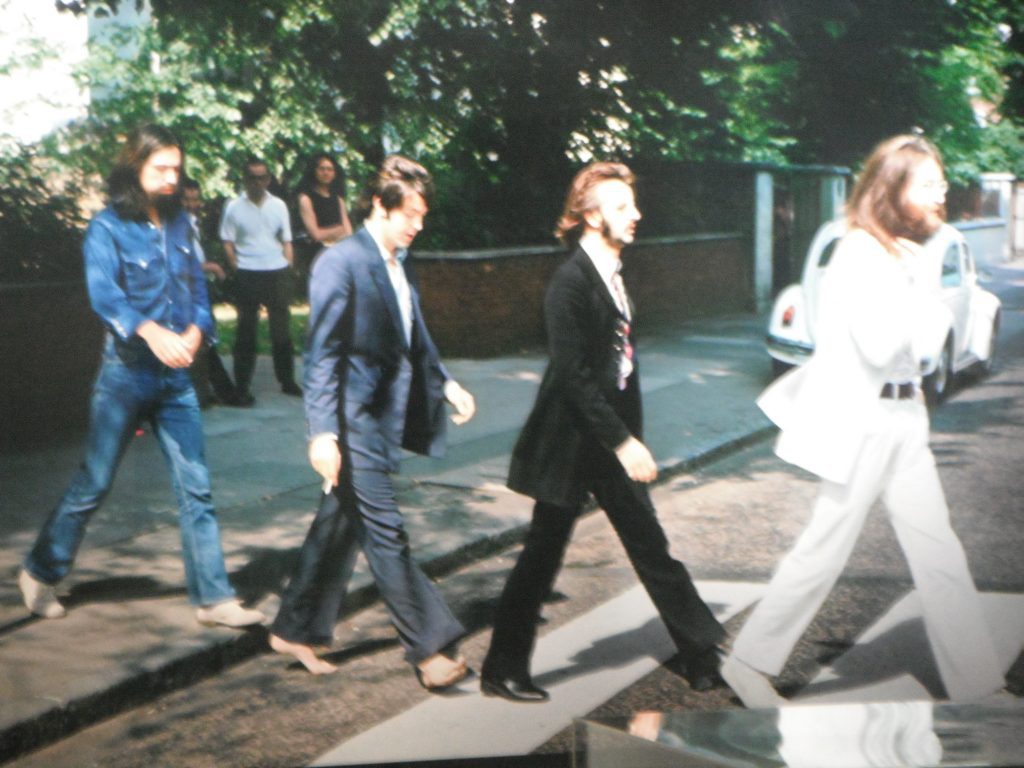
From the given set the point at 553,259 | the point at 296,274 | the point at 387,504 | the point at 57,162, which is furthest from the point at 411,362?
the point at 553,259

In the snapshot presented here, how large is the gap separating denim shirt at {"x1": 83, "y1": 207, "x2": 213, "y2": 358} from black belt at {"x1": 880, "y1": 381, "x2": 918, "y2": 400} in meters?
2.23

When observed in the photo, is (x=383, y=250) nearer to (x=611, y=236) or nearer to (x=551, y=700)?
(x=611, y=236)

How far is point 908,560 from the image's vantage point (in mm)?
3592

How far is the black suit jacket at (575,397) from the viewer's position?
3.67 meters

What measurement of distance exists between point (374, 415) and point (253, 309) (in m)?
5.29

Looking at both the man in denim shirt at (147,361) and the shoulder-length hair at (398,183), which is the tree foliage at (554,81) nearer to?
the shoulder-length hair at (398,183)

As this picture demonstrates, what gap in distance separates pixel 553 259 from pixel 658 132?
4.40 meters

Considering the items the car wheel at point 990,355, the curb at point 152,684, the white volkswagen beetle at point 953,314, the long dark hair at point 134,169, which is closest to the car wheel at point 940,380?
the white volkswagen beetle at point 953,314

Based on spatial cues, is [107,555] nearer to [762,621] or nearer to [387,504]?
[387,504]

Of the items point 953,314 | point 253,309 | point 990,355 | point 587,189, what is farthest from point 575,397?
point 990,355

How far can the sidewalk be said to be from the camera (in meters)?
4.06

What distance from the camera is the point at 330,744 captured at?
3.60 metres

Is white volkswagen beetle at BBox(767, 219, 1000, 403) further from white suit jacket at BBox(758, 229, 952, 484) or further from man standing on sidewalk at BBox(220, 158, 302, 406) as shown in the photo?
man standing on sidewalk at BBox(220, 158, 302, 406)

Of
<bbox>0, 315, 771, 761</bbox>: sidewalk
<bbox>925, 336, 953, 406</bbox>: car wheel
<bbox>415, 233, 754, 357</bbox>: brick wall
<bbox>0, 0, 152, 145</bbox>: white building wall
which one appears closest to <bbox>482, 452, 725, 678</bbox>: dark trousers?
<bbox>0, 315, 771, 761</bbox>: sidewalk
